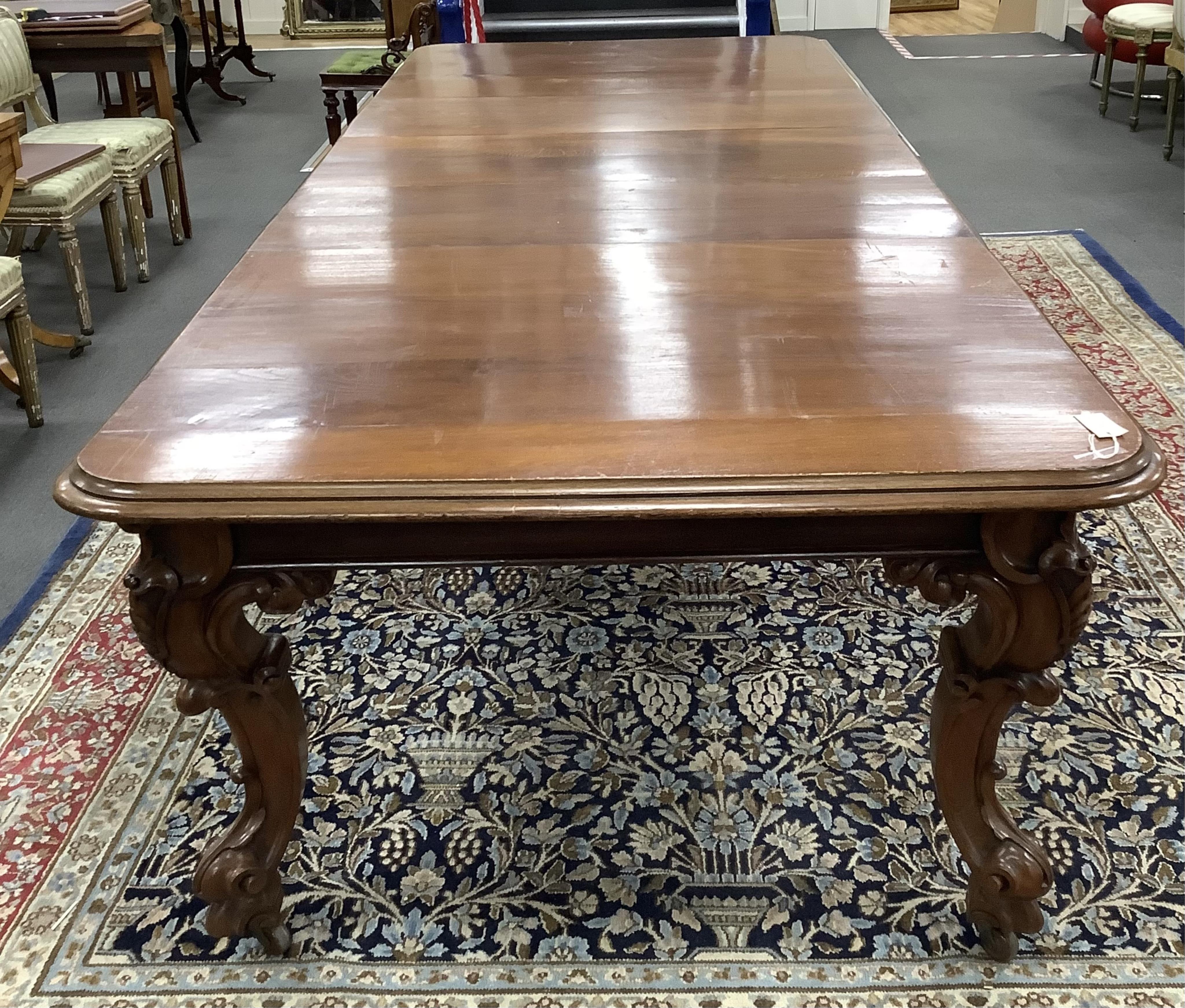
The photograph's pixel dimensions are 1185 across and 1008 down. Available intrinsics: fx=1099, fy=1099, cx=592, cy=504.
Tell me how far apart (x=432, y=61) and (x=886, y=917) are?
2627mm

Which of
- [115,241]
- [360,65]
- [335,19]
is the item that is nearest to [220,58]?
[335,19]

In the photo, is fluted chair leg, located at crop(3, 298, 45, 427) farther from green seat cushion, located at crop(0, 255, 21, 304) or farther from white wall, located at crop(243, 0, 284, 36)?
white wall, located at crop(243, 0, 284, 36)

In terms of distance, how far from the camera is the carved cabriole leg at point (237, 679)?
1175 millimetres

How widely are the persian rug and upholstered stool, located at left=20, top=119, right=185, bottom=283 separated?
183cm

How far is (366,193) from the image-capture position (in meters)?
1.98

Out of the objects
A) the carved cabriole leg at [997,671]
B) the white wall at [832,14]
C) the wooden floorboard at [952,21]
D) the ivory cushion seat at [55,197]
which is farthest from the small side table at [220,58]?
the carved cabriole leg at [997,671]

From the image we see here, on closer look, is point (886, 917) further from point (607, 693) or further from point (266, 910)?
point (266, 910)

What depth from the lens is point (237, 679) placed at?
4.30ft

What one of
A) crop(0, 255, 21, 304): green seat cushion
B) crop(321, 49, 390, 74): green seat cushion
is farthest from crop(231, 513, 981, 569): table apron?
crop(321, 49, 390, 74): green seat cushion

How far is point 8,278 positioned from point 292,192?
7.97ft

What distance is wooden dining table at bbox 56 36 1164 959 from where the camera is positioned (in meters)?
1.08

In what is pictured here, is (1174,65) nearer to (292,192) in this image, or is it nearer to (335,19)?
(292,192)

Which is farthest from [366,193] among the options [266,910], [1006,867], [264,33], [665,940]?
[264,33]

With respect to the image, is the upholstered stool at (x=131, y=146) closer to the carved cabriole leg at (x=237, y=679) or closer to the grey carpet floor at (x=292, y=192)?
the grey carpet floor at (x=292, y=192)
